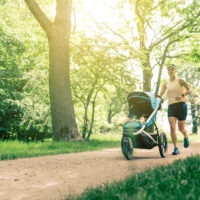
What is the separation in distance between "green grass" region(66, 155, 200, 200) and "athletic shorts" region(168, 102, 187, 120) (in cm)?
347

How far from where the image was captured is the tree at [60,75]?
35.3 ft

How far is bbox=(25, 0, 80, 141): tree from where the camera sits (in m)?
10.8

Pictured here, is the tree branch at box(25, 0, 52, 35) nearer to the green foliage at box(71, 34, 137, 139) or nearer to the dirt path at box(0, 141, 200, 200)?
the green foliage at box(71, 34, 137, 139)

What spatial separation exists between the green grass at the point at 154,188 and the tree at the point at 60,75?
7.01 metres

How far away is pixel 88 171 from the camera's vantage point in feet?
16.7

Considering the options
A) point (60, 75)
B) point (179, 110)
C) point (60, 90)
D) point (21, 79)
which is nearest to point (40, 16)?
point (60, 75)

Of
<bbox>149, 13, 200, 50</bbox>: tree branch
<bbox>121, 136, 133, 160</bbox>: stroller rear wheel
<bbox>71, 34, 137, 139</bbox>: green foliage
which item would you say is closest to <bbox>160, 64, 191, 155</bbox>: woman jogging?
<bbox>121, 136, 133, 160</bbox>: stroller rear wheel

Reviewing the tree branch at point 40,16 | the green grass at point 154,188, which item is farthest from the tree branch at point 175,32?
the green grass at point 154,188

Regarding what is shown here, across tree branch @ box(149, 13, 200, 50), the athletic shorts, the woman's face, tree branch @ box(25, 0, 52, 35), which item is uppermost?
tree branch @ box(149, 13, 200, 50)

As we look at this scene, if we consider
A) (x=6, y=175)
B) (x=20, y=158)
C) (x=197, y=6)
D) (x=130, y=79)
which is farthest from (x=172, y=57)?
(x=6, y=175)

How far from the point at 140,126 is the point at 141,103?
2.24 feet

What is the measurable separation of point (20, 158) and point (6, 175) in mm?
2210

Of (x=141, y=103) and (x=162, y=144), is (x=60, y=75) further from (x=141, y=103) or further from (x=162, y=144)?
(x=162, y=144)

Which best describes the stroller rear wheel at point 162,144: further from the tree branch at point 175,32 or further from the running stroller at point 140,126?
the tree branch at point 175,32
